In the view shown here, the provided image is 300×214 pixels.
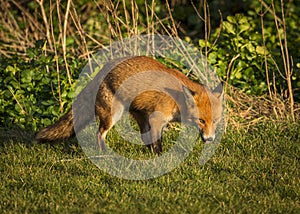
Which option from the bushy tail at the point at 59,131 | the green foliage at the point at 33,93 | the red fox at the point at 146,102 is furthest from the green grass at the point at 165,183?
the green foliage at the point at 33,93

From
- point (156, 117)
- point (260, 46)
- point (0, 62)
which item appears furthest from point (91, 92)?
point (260, 46)

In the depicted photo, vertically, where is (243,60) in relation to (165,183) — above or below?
below

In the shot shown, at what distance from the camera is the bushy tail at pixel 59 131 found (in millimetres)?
6766

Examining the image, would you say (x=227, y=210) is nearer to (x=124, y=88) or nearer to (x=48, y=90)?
(x=124, y=88)

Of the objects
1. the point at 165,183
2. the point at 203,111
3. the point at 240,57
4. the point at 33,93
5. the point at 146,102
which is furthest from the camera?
the point at 240,57

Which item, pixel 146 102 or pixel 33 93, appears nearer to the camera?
pixel 146 102

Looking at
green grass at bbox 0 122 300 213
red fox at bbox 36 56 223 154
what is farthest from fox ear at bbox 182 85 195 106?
green grass at bbox 0 122 300 213

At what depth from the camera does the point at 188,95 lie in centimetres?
640

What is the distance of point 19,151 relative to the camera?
22.1ft

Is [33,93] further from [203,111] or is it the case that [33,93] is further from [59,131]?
[203,111]

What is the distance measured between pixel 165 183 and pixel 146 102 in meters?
1.31

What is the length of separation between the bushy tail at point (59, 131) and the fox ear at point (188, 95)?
146 centimetres

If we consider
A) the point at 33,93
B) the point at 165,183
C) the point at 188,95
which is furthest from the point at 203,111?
the point at 33,93

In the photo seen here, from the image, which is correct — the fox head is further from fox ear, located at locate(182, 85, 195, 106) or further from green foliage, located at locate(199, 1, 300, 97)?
green foliage, located at locate(199, 1, 300, 97)
